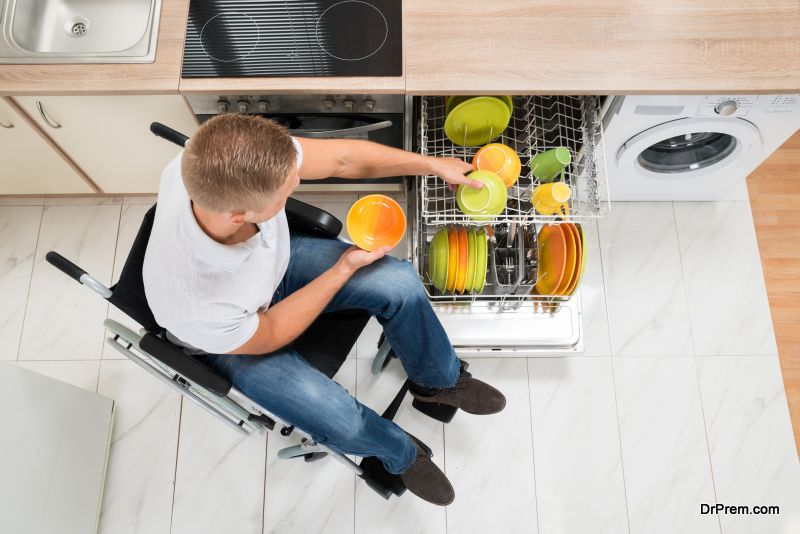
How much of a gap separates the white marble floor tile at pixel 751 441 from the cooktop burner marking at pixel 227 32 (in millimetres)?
1775

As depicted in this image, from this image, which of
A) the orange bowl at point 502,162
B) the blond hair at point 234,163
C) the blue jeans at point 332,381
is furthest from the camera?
the orange bowl at point 502,162

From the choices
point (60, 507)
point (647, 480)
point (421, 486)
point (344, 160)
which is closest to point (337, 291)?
point (344, 160)

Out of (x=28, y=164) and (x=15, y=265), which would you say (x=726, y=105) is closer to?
(x=28, y=164)

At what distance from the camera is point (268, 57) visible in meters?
1.58

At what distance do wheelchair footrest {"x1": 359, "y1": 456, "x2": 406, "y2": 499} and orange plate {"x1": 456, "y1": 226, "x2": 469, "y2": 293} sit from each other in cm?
62

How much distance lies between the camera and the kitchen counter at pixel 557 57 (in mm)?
1521

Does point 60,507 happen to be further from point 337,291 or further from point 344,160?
point 344,160

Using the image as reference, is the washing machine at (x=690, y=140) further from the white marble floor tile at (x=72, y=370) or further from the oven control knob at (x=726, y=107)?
the white marble floor tile at (x=72, y=370)

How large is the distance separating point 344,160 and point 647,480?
1424 mm

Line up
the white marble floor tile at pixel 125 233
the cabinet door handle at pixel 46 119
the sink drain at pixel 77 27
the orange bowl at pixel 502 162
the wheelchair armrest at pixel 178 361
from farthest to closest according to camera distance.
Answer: the white marble floor tile at pixel 125 233, the sink drain at pixel 77 27, the cabinet door handle at pixel 46 119, the orange bowl at pixel 502 162, the wheelchair armrest at pixel 178 361

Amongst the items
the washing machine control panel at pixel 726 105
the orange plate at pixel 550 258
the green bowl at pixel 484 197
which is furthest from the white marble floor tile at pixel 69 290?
the washing machine control panel at pixel 726 105

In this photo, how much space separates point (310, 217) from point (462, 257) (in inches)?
16.3

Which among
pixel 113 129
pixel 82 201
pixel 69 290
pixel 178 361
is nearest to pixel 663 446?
pixel 178 361

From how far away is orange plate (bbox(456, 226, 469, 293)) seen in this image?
1587 mm
